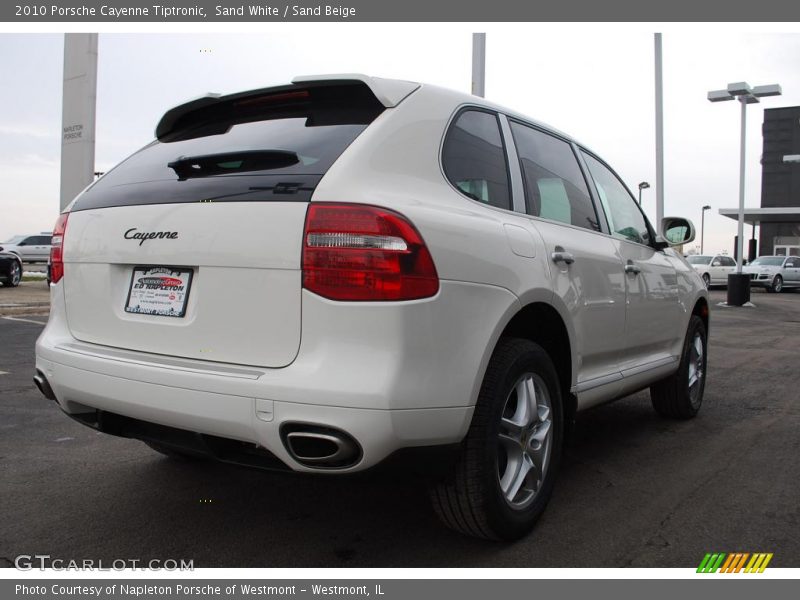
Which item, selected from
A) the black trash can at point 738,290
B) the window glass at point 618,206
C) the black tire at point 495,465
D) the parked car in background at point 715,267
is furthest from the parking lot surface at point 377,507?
the parked car in background at point 715,267

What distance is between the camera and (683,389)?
5.04 m

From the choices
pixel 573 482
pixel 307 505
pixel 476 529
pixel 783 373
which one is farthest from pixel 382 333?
pixel 783 373

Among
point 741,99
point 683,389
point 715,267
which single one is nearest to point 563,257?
point 683,389

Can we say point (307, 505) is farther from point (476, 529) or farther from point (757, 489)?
point (757, 489)

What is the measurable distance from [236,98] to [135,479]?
1961 mm

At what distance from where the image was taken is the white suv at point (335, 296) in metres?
2.28

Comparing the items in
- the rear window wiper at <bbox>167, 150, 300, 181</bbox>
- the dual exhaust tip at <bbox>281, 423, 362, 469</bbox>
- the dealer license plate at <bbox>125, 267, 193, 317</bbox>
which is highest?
the rear window wiper at <bbox>167, 150, 300, 181</bbox>

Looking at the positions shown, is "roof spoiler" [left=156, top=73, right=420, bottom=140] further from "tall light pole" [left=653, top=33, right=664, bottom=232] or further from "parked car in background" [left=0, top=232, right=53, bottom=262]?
"parked car in background" [left=0, top=232, right=53, bottom=262]

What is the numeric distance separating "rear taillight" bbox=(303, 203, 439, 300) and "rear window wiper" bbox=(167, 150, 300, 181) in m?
0.31

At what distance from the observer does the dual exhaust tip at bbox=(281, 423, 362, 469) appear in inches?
87.9

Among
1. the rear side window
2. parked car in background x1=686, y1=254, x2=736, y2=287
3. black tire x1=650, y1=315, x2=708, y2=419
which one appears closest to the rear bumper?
the rear side window

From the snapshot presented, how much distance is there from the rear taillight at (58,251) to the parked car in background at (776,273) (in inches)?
1166

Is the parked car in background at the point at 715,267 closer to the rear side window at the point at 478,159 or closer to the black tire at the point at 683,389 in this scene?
the black tire at the point at 683,389

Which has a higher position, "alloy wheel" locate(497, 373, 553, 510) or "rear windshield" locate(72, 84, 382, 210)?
"rear windshield" locate(72, 84, 382, 210)
